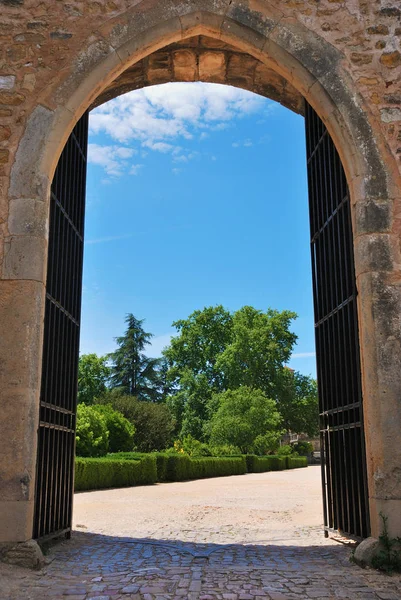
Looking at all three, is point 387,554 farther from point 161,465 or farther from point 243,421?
point 243,421

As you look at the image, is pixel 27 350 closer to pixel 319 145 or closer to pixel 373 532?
pixel 373 532

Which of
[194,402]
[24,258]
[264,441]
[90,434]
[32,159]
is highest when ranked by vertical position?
[32,159]

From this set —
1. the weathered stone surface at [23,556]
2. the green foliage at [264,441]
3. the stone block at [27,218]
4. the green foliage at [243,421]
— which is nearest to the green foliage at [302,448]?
the green foliage at [264,441]

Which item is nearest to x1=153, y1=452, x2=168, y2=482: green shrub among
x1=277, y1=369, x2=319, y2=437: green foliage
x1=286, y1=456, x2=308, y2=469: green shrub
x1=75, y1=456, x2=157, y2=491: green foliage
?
x1=75, y1=456, x2=157, y2=491: green foliage

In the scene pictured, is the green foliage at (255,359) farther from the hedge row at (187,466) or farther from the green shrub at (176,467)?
the green shrub at (176,467)

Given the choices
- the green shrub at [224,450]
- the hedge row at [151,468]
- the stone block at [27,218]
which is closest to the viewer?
the stone block at [27,218]

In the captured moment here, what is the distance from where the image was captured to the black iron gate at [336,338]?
5.41 m

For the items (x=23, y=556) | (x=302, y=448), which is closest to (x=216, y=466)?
(x=23, y=556)

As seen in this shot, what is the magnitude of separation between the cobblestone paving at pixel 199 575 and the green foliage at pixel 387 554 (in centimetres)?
8

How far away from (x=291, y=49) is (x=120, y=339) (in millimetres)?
38955

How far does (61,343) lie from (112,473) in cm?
1035

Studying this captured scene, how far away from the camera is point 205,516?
8.91 m

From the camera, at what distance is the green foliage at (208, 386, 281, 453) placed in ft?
96.0

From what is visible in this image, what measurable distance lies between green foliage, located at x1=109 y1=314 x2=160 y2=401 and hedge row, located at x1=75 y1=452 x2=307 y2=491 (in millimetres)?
15835
